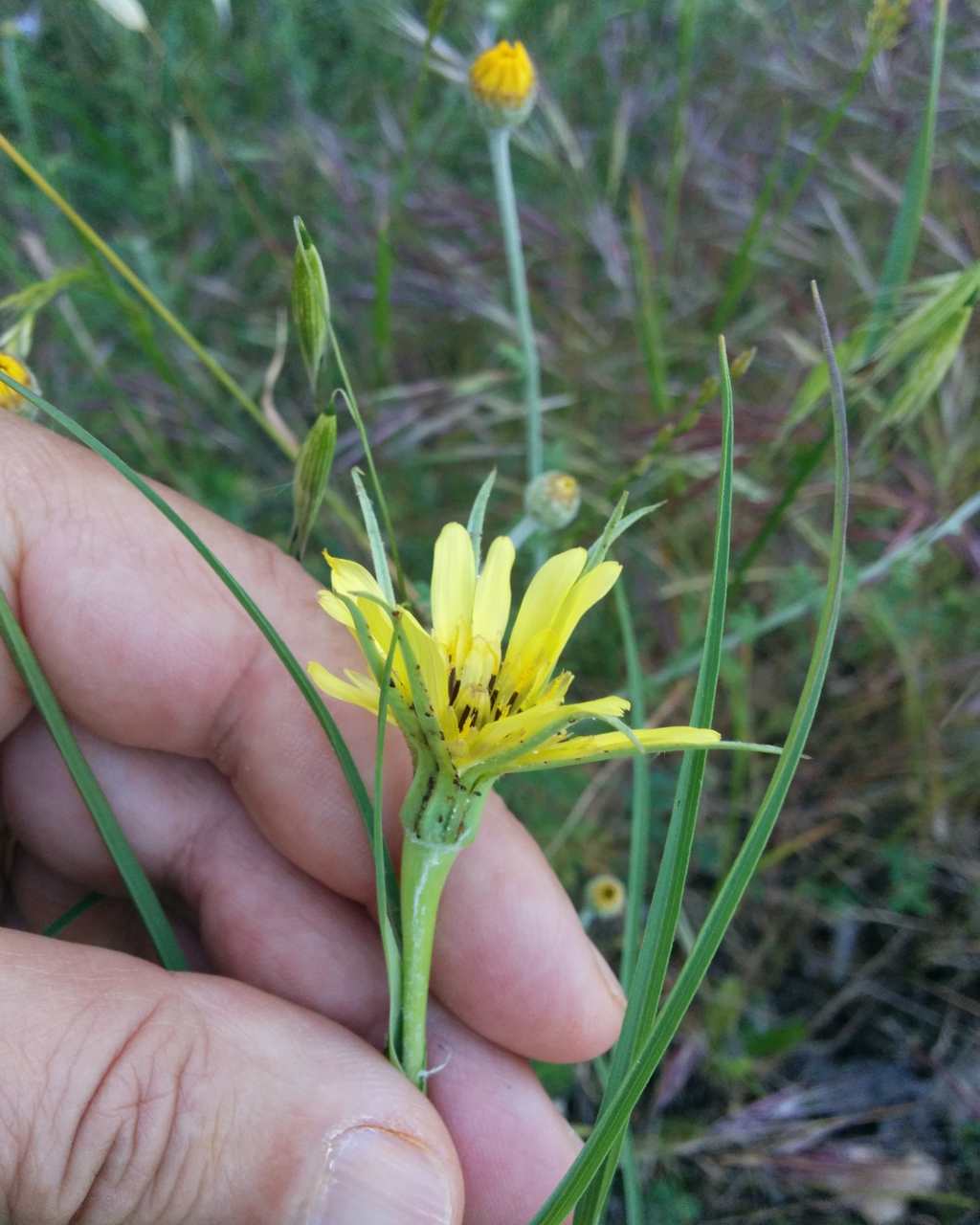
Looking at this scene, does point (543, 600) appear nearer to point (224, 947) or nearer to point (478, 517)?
point (478, 517)

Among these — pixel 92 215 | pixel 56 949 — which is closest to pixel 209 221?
pixel 92 215

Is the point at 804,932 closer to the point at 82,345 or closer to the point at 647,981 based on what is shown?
the point at 647,981

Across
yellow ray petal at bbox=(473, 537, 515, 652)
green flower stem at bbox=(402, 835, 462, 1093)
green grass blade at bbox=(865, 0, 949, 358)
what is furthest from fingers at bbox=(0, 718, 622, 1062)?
green grass blade at bbox=(865, 0, 949, 358)

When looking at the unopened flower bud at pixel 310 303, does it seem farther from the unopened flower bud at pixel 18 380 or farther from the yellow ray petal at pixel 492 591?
the unopened flower bud at pixel 18 380

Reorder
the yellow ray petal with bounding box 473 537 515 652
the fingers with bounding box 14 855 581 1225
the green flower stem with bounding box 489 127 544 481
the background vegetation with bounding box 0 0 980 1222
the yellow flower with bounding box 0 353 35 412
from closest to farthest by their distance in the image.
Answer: the yellow ray petal with bounding box 473 537 515 652
the yellow flower with bounding box 0 353 35 412
the fingers with bounding box 14 855 581 1225
the green flower stem with bounding box 489 127 544 481
the background vegetation with bounding box 0 0 980 1222

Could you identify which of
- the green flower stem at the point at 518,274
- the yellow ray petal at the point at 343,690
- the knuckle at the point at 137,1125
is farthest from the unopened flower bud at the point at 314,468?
the knuckle at the point at 137,1125

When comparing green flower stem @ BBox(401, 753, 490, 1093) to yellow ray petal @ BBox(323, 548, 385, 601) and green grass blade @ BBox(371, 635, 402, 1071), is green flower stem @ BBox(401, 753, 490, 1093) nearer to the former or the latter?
green grass blade @ BBox(371, 635, 402, 1071)
